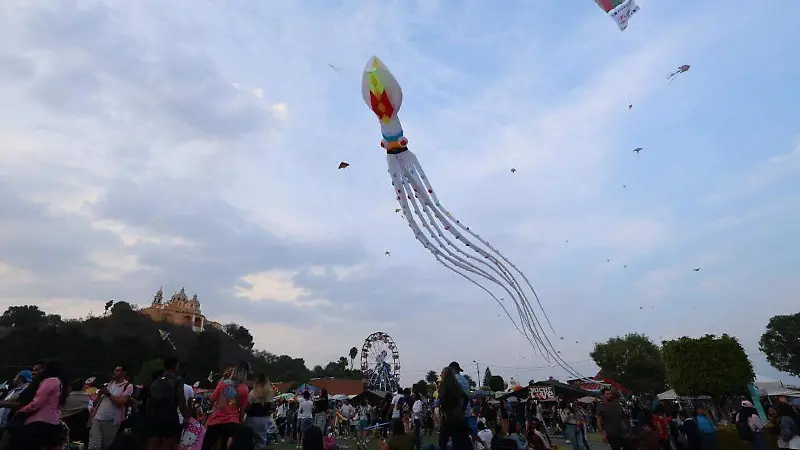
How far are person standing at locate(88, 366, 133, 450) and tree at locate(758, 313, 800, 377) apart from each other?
76.2 metres

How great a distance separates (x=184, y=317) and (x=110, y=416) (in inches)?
4153

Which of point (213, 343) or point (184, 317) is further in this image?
point (184, 317)

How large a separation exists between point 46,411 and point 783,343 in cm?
7814

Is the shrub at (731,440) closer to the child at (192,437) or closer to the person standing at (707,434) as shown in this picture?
the person standing at (707,434)

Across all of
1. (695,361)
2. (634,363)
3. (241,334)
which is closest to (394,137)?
(695,361)

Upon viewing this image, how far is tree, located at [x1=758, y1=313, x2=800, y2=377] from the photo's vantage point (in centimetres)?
6031

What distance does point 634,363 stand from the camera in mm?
56625

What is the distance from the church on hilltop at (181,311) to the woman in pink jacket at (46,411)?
97905mm

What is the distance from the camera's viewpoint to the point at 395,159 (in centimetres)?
1541

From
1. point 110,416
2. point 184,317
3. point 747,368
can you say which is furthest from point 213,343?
point 110,416

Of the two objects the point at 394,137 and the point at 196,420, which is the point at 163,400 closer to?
the point at 196,420

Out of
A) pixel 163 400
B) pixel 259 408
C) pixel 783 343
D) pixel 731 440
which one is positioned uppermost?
pixel 783 343

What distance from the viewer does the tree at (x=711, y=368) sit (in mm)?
34344

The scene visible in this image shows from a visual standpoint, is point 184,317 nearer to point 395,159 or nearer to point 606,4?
Answer: point 395,159
